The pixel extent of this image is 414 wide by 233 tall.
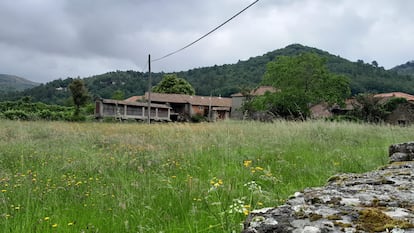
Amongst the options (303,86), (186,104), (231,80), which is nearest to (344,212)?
(303,86)

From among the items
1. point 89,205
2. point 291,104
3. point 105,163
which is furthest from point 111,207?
point 291,104

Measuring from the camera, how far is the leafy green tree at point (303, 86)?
31.8 metres

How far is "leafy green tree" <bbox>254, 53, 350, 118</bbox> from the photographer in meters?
31.8

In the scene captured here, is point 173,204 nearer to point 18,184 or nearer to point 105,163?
point 18,184

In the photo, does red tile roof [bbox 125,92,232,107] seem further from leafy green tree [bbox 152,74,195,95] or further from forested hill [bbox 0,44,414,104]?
leafy green tree [bbox 152,74,195,95]

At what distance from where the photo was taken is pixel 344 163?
4.80 meters

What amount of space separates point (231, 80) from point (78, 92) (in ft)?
152

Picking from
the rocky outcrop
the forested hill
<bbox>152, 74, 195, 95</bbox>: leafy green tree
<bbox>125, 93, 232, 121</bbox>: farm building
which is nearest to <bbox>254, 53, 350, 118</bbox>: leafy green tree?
<bbox>125, 93, 232, 121</bbox>: farm building

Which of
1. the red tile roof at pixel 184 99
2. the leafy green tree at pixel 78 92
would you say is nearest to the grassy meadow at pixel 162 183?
the leafy green tree at pixel 78 92

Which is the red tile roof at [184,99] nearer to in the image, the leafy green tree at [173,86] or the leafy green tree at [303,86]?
the leafy green tree at [173,86]

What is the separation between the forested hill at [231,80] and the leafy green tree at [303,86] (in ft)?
89.4

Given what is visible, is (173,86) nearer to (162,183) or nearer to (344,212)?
(162,183)

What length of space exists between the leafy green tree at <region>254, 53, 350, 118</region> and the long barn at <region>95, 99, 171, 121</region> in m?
15.9

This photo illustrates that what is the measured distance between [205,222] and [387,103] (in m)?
35.4
